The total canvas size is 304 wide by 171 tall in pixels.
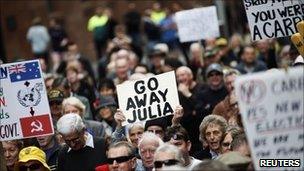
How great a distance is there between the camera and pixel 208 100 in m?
14.0

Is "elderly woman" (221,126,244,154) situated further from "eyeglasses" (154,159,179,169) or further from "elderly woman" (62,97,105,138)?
"elderly woman" (62,97,105,138)

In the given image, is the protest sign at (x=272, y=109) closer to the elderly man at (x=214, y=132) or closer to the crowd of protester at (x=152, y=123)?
the crowd of protester at (x=152, y=123)

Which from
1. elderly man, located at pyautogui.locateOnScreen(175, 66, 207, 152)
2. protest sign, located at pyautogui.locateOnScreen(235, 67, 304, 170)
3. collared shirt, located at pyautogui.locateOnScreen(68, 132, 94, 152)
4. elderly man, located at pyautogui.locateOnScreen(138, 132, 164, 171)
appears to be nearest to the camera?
protest sign, located at pyautogui.locateOnScreen(235, 67, 304, 170)

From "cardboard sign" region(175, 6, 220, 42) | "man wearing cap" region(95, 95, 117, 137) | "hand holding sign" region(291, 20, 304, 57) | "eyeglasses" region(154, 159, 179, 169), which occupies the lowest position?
"eyeglasses" region(154, 159, 179, 169)

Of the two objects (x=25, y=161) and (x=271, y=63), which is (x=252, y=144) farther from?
(x=271, y=63)

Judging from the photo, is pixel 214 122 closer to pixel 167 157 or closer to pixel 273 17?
pixel 273 17

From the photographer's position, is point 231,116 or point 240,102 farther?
point 231,116

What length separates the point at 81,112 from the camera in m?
12.4

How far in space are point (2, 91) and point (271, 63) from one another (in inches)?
273

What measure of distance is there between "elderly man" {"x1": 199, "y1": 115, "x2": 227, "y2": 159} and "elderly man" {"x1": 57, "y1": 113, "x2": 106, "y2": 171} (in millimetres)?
1186

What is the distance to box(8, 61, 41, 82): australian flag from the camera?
36.2 feet

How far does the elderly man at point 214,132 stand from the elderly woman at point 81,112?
2067 millimetres

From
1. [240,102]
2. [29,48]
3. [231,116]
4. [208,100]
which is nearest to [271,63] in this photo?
[208,100]

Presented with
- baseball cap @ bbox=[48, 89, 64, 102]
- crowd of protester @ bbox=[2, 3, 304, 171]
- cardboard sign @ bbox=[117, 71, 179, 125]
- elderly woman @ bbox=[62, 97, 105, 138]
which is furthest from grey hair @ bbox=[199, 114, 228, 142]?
baseball cap @ bbox=[48, 89, 64, 102]
